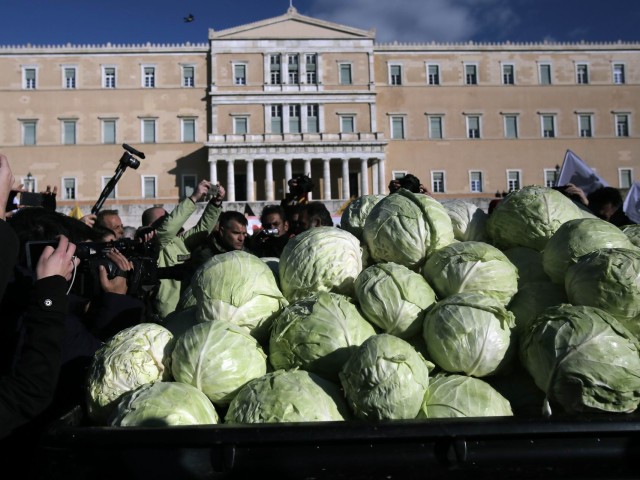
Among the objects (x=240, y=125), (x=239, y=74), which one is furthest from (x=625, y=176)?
(x=239, y=74)

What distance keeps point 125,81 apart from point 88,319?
152 feet

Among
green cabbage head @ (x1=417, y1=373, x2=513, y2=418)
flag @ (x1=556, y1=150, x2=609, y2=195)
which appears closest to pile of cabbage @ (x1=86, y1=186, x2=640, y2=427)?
green cabbage head @ (x1=417, y1=373, x2=513, y2=418)

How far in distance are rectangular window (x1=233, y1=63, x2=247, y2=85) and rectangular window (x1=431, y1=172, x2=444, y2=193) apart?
57.9 feet

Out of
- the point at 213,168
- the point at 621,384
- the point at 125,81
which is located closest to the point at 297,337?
the point at 621,384

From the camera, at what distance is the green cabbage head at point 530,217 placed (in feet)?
9.08

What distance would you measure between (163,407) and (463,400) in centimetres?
107

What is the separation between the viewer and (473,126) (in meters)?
46.0

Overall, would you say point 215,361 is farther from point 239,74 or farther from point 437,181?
point 437,181

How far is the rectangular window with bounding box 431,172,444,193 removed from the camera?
148 ft

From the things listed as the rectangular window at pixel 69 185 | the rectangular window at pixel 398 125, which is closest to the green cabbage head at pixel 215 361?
the rectangular window at pixel 398 125

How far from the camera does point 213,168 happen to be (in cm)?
4234

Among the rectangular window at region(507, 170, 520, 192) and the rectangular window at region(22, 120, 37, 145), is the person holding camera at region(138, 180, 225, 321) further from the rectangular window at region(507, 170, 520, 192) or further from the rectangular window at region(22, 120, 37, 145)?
the rectangular window at region(22, 120, 37, 145)

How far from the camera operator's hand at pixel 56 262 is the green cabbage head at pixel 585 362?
5.87 feet

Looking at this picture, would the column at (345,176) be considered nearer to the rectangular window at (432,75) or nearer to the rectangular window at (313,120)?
the rectangular window at (313,120)
